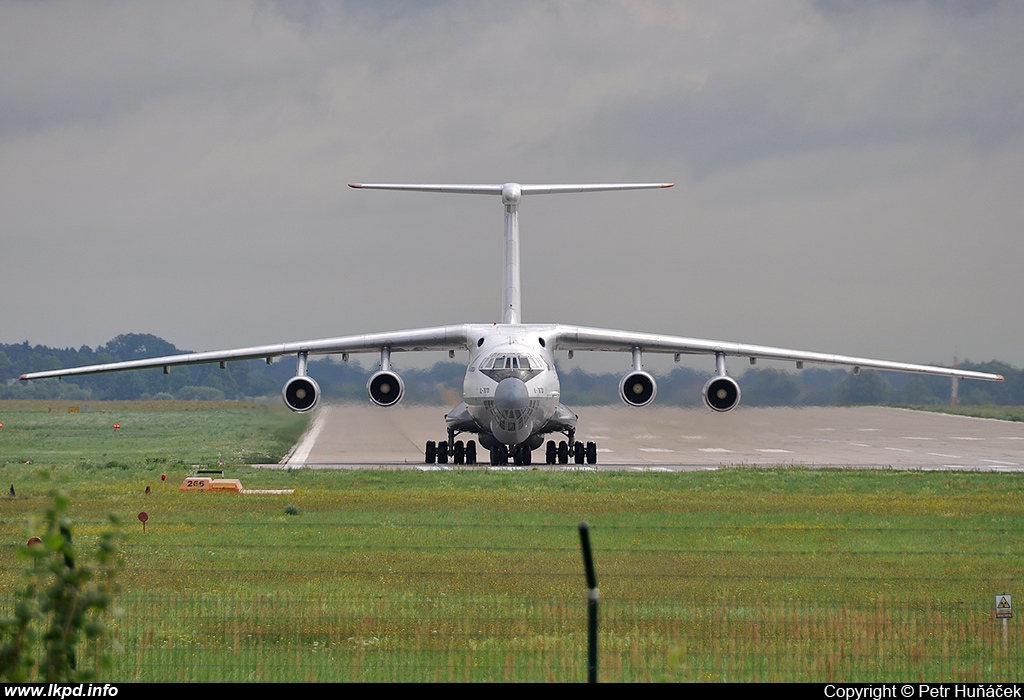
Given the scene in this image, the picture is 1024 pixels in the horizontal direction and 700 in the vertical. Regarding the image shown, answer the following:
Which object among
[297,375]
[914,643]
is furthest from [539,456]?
[914,643]

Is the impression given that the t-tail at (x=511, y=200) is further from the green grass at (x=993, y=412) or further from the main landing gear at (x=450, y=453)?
the green grass at (x=993, y=412)

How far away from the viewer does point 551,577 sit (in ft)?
38.6

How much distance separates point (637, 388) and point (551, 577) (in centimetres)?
1677

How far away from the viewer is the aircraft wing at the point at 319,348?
28.0 meters

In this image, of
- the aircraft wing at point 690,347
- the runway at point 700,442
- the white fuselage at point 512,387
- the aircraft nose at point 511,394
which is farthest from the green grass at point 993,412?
the aircraft nose at point 511,394

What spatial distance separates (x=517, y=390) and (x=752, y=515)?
30.6 feet

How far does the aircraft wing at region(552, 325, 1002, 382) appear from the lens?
28562 mm

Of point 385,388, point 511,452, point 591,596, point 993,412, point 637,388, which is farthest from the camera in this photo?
point 993,412

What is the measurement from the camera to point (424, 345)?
29.3 meters

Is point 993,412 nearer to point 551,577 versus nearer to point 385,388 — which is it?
point 385,388

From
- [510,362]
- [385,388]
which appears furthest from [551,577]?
[385,388]

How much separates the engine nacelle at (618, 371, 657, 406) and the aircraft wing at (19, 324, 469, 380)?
3759mm

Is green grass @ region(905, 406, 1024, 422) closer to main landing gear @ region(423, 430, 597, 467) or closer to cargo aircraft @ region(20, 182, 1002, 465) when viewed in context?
cargo aircraft @ region(20, 182, 1002, 465)
